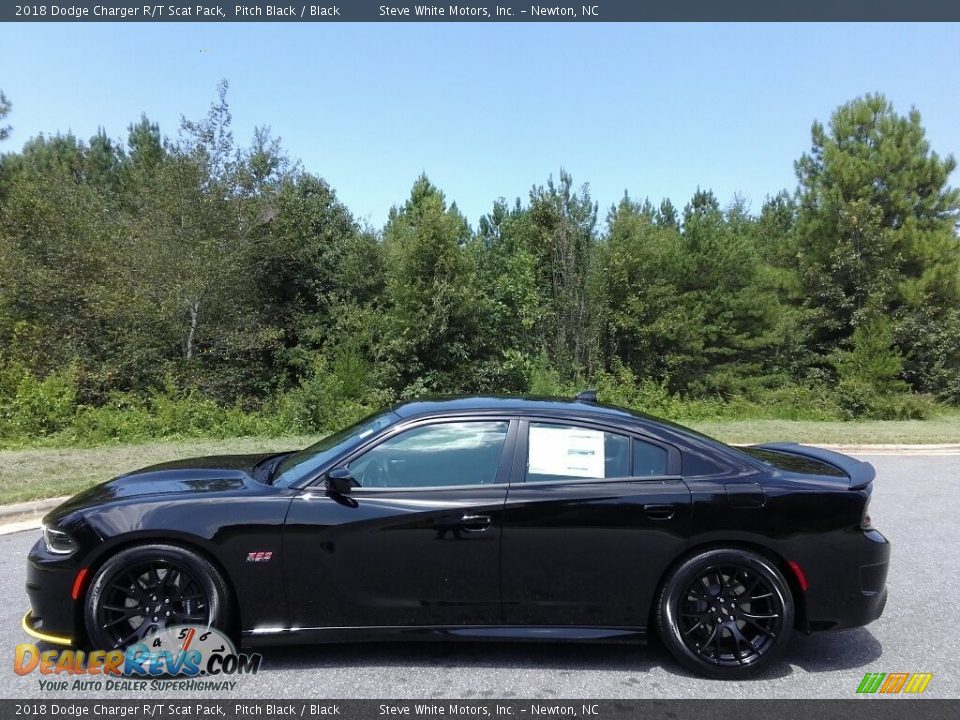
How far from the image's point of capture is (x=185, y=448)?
35.0ft

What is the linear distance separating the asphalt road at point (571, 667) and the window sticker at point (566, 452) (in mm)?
1039

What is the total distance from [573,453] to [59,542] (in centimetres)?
278

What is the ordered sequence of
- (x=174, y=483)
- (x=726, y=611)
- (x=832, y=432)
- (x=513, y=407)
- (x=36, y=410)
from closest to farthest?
(x=726, y=611) < (x=174, y=483) < (x=513, y=407) < (x=36, y=410) < (x=832, y=432)

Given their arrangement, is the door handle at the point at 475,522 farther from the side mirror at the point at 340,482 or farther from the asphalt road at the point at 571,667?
the asphalt road at the point at 571,667

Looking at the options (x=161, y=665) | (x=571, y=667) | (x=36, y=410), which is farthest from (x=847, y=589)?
(x=36, y=410)

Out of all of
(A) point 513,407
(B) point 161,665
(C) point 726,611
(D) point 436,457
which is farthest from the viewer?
(A) point 513,407

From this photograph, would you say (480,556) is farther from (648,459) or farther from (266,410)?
(266,410)

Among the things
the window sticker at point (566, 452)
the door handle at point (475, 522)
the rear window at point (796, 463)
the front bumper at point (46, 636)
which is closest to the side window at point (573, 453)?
the window sticker at point (566, 452)

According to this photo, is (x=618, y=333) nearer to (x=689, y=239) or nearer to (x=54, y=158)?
(x=689, y=239)

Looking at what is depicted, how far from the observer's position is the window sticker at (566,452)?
149 inches

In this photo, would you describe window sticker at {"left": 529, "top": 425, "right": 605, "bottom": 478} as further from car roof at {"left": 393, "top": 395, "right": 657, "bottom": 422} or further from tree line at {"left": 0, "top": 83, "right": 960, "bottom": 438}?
tree line at {"left": 0, "top": 83, "right": 960, "bottom": 438}

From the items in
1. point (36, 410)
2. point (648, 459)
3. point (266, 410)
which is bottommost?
point (266, 410)

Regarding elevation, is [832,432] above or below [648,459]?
below

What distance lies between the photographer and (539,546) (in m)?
3.59
